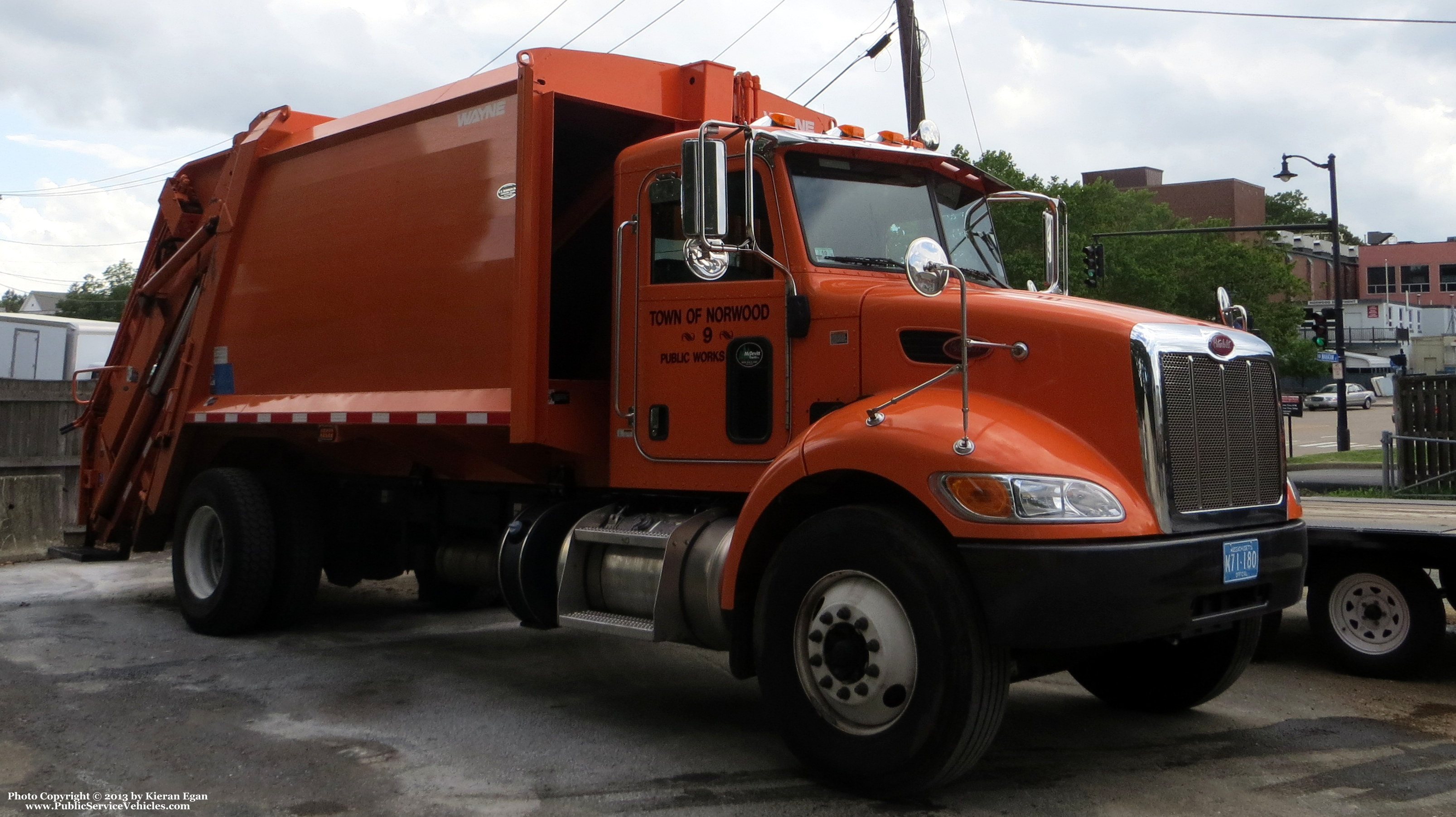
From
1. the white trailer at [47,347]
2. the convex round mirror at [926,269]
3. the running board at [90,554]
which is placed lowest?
the running board at [90,554]

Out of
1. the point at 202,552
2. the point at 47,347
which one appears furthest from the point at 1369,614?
the point at 47,347

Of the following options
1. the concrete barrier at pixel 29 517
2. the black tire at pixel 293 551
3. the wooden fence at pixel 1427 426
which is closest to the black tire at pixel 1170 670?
the black tire at pixel 293 551

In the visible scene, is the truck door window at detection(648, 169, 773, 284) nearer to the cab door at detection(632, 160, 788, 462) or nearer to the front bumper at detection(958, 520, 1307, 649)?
the cab door at detection(632, 160, 788, 462)

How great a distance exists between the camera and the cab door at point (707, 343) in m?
5.79

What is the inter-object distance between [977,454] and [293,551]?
5.58 meters

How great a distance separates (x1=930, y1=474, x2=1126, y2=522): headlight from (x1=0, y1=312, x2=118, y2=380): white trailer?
25.5 m

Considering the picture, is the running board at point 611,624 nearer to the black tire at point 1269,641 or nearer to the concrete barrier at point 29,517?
the black tire at point 1269,641

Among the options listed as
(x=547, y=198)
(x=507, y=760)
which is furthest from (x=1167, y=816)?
(x=547, y=198)

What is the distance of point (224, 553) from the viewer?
837 cm

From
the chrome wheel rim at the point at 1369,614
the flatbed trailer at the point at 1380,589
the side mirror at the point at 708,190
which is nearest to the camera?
the side mirror at the point at 708,190

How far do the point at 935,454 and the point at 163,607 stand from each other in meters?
7.31

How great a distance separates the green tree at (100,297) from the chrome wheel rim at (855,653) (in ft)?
280

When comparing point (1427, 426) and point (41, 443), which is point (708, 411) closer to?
point (41, 443)

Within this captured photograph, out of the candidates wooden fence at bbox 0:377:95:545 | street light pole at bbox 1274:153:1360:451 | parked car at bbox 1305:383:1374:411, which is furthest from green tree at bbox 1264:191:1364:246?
wooden fence at bbox 0:377:95:545
